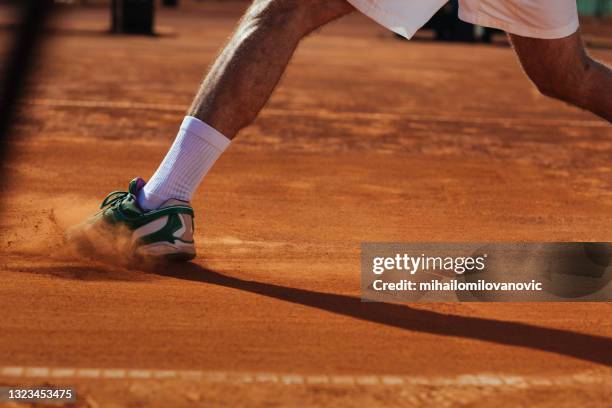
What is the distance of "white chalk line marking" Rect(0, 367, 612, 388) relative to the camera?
2066mm

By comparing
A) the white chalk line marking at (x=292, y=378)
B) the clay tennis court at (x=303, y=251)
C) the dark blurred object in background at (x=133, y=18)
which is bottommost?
the dark blurred object in background at (x=133, y=18)

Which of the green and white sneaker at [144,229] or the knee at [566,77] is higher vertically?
the knee at [566,77]

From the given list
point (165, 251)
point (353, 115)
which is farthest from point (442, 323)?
point (353, 115)

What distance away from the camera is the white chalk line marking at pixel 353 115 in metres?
6.57

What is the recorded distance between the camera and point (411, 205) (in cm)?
400

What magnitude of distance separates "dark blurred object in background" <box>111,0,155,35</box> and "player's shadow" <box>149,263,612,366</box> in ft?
43.9

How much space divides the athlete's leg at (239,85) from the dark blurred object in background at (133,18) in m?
13.2

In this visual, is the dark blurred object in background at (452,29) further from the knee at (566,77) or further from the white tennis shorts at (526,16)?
the white tennis shorts at (526,16)

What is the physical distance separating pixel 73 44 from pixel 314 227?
9.09m

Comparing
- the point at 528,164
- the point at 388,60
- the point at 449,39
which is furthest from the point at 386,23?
the point at 449,39

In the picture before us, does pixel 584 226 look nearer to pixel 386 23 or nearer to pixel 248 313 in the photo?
pixel 386 23

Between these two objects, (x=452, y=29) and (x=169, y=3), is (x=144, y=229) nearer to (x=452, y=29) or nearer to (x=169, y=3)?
(x=452, y=29)

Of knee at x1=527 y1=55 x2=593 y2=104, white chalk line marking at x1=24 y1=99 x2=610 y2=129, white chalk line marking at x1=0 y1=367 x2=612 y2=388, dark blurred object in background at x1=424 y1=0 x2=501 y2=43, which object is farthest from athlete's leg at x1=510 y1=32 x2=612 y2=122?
dark blurred object in background at x1=424 y1=0 x2=501 y2=43

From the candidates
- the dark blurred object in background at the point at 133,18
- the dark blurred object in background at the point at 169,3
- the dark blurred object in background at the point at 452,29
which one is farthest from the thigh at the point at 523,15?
the dark blurred object in background at the point at 169,3
